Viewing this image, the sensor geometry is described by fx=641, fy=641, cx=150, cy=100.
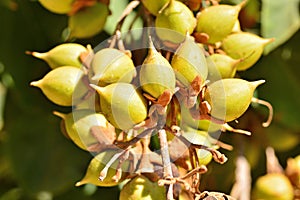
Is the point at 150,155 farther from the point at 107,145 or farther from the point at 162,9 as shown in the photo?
the point at 162,9

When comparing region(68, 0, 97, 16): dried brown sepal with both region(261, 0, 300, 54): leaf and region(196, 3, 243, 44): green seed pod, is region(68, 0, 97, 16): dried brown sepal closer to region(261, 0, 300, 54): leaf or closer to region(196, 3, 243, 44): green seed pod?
region(196, 3, 243, 44): green seed pod

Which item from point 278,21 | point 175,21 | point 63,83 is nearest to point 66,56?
point 63,83

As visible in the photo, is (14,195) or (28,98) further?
(14,195)

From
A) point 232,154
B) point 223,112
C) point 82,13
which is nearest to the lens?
point 223,112

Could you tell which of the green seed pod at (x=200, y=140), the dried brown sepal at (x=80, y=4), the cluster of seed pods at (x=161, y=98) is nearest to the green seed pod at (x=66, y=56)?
the cluster of seed pods at (x=161, y=98)

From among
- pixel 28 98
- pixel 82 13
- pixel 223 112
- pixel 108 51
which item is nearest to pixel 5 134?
pixel 28 98

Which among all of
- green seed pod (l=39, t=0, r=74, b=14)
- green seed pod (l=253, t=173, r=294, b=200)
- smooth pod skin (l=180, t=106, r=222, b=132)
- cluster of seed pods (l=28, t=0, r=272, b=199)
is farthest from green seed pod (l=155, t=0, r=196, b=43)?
green seed pod (l=253, t=173, r=294, b=200)
